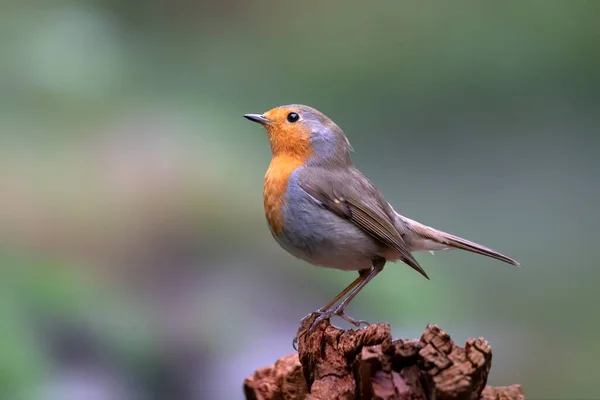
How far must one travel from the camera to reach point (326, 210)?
8.64 ft

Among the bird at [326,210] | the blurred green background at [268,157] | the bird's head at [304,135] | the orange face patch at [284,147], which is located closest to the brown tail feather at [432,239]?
the bird at [326,210]

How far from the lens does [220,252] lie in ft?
12.4

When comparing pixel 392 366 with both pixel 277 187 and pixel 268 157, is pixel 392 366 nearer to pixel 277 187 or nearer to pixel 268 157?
pixel 277 187

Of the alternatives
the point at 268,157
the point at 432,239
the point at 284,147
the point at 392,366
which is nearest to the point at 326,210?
the point at 284,147

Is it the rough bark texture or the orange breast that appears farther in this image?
the orange breast

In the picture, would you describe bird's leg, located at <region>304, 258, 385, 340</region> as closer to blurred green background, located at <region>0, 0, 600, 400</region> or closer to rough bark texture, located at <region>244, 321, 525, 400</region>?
rough bark texture, located at <region>244, 321, 525, 400</region>

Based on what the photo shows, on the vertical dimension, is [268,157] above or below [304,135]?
above

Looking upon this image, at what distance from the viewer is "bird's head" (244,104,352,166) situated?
2.80 meters

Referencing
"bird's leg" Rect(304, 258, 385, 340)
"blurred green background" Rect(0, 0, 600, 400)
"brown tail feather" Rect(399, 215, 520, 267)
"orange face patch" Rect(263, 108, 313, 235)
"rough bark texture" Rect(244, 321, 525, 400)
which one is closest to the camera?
"rough bark texture" Rect(244, 321, 525, 400)

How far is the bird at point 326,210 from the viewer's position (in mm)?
2588

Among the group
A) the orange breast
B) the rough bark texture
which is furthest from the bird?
the rough bark texture

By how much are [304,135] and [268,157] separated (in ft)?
3.62

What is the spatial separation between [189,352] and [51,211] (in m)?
1.15

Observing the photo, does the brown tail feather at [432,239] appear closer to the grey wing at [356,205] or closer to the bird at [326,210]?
the bird at [326,210]
